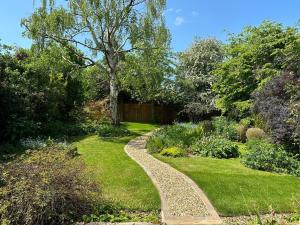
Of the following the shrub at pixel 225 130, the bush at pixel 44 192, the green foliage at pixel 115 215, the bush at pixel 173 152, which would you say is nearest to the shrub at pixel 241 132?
the shrub at pixel 225 130

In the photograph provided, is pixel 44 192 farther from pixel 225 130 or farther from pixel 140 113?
pixel 140 113

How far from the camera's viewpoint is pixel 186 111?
27797 millimetres

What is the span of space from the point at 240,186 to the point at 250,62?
13.6 meters

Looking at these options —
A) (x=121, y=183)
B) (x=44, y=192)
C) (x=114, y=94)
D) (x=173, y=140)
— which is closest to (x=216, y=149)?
(x=173, y=140)

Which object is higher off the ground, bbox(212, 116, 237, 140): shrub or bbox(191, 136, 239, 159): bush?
bbox(212, 116, 237, 140): shrub

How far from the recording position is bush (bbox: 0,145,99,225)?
5977 millimetres

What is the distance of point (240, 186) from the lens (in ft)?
28.1

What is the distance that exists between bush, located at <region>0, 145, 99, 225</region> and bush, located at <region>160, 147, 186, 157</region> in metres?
6.28

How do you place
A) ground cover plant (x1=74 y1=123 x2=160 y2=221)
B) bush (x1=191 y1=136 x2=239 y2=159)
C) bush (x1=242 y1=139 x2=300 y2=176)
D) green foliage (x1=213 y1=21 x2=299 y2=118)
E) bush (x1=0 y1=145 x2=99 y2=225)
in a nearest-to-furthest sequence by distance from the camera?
bush (x1=0 y1=145 x2=99 y2=225) < ground cover plant (x1=74 y1=123 x2=160 y2=221) < bush (x1=242 y1=139 x2=300 y2=176) < bush (x1=191 y1=136 x2=239 y2=159) < green foliage (x1=213 y1=21 x2=299 y2=118)

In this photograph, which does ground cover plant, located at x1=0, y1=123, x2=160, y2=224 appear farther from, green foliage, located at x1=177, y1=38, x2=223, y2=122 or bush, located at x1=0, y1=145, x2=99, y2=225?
green foliage, located at x1=177, y1=38, x2=223, y2=122

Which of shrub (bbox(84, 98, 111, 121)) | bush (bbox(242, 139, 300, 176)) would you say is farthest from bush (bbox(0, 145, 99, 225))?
shrub (bbox(84, 98, 111, 121))

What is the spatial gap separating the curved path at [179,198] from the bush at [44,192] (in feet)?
5.00

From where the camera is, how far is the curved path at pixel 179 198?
645 cm

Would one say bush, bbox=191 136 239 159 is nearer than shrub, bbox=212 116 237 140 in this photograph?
Yes
